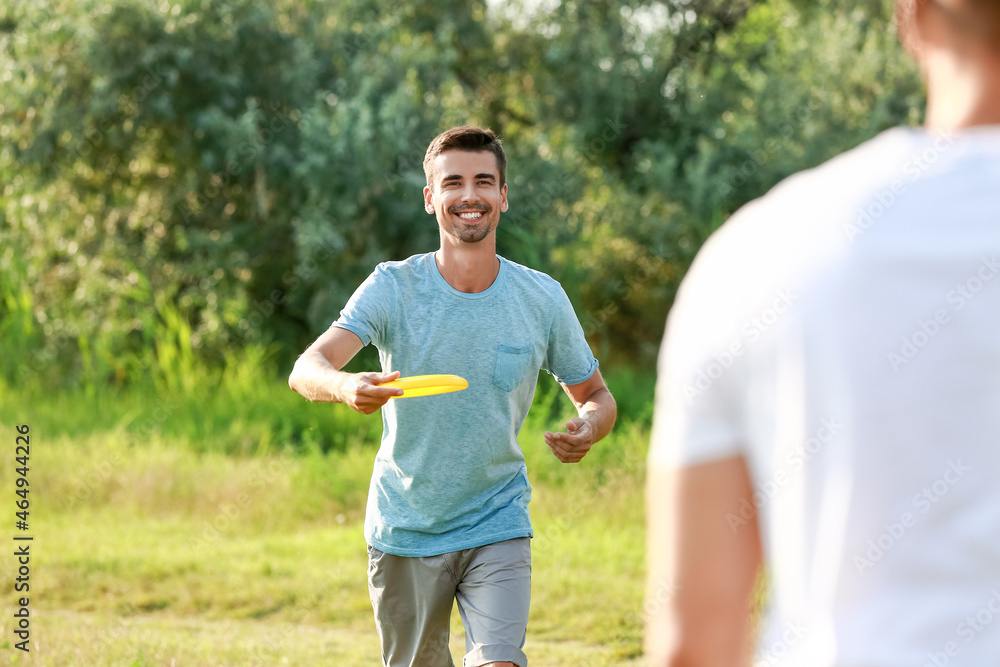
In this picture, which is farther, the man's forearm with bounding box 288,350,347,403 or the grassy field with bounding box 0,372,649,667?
the grassy field with bounding box 0,372,649,667

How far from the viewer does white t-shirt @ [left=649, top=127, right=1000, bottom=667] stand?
0.95m

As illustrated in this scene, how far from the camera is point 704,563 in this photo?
1.01m

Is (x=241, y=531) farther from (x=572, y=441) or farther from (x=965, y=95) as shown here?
(x=965, y=95)

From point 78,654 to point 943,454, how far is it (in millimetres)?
5658

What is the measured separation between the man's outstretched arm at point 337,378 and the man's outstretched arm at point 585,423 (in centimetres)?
61

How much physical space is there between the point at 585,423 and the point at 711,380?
2.56 m

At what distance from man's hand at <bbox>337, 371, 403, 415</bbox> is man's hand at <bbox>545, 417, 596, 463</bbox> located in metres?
0.69

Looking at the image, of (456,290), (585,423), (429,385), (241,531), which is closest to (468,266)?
(456,290)

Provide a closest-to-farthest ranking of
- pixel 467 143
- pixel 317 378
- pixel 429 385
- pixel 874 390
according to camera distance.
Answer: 1. pixel 874 390
2. pixel 429 385
3. pixel 317 378
4. pixel 467 143

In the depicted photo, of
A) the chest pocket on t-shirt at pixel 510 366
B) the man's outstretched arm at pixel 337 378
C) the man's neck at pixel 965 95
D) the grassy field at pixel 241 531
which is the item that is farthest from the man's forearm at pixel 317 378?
the grassy field at pixel 241 531

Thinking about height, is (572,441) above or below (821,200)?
below

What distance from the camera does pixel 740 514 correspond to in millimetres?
1031

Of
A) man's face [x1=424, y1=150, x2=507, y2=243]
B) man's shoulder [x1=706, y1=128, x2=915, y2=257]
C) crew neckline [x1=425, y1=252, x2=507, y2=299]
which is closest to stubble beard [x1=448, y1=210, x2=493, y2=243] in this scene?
man's face [x1=424, y1=150, x2=507, y2=243]

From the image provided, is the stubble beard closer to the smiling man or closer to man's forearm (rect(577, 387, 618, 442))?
the smiling man
